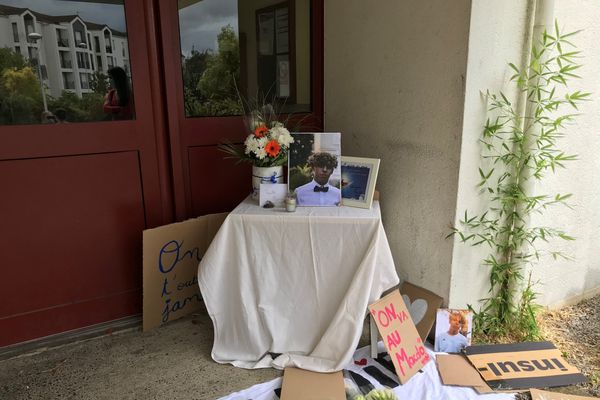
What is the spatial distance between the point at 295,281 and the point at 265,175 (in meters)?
0.53

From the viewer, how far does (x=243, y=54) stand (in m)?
2.40

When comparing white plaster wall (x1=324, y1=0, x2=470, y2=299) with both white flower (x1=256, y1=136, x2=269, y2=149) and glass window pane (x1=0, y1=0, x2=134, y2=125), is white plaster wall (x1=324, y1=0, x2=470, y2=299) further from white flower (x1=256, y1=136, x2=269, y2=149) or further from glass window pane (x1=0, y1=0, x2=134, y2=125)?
glass window pane (x1=0, y1=0, x2=134, y2=125)

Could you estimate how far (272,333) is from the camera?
76.2 inches

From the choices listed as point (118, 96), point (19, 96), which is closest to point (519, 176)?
point (118, 96)

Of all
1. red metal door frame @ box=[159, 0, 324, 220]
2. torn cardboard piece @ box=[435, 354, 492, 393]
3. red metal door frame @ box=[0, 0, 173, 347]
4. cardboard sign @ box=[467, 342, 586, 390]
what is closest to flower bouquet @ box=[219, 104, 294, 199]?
red metal door frame @ box=[159, 0, 324, 220]

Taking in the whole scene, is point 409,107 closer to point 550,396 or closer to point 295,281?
point 295,281

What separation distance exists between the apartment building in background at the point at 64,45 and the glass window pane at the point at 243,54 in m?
0.35

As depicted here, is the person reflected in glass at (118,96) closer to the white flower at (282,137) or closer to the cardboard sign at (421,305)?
the white flower at (282,137)

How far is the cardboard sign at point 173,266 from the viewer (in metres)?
2.15

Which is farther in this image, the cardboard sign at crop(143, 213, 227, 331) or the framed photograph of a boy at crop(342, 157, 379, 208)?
the cardboard sign at crop(143, 213, 227, 331)

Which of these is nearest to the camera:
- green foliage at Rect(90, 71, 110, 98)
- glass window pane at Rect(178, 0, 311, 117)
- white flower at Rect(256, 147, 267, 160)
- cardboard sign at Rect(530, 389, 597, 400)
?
cardboard sign at Rect(530, 389, 597, 400)

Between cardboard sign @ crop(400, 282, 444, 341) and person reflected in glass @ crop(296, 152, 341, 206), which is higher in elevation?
person reflected in glass @ crop(296, 152, 341, 206)

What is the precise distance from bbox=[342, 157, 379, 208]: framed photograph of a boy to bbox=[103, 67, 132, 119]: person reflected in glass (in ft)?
3.73

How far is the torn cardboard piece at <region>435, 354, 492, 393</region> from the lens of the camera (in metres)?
1.79
